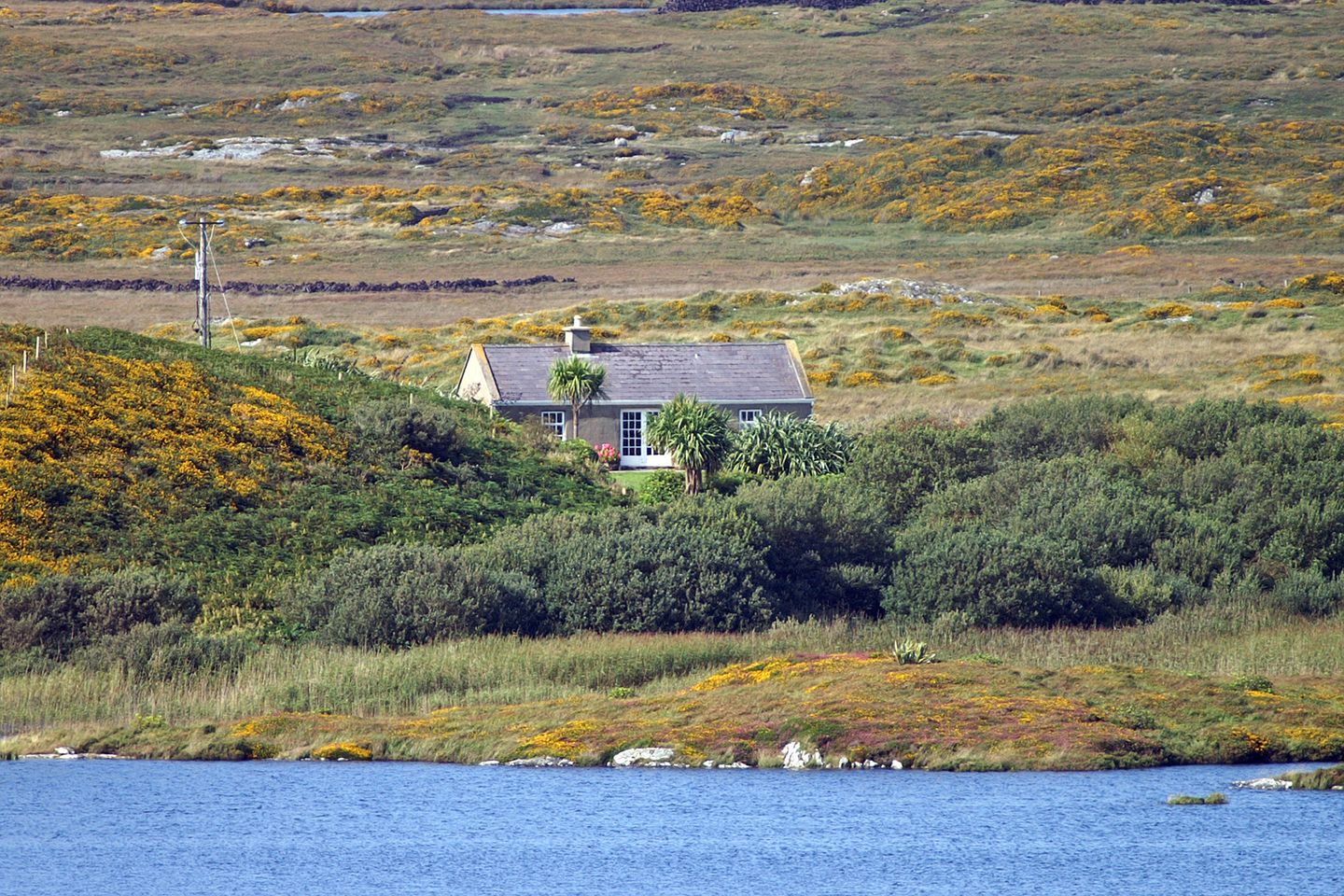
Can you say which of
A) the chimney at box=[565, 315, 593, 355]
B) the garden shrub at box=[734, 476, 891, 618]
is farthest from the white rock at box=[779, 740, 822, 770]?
the chimney at box=[565, 315, 593, 355]

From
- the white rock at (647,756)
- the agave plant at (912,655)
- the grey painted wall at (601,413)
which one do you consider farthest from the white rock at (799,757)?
the grey painted wall at (601,413)

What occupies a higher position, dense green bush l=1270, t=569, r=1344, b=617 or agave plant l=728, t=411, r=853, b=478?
agave plant l=728, t=411, r=853, b=478

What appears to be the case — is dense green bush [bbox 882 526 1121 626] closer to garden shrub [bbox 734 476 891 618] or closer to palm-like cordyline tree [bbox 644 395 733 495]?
garden shrub [bbox 734 476 891 618]

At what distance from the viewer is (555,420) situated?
5859cm

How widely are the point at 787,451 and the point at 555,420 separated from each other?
1128cm

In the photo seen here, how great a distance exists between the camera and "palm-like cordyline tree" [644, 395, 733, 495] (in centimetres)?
4844

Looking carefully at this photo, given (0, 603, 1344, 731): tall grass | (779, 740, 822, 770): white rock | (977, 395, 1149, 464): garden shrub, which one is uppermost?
(977, 395, 1149, 464): garden shrub

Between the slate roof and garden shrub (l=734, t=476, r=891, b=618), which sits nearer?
garden shrub (l=734, t=476, r=891, b=618)

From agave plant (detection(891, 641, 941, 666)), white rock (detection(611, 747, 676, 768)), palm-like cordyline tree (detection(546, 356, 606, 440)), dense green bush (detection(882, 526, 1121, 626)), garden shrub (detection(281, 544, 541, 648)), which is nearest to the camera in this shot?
white rock (detection(611, 747, 676, 768))

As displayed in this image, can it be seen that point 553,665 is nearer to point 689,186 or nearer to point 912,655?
point 912,655

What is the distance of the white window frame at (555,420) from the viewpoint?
58.2m

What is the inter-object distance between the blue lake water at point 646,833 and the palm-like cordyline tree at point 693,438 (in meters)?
22.8

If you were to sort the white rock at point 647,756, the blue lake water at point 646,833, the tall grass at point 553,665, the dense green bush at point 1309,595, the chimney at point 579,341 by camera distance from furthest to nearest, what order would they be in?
the chimney at point 579,341 < the dense green bush at point 1309,595 < the tall grass at point 553,665 < the white rock at point 647,756 < the blue lake water at point 646,833

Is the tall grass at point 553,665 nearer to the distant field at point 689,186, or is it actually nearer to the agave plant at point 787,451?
the agave plant at point 787,451
